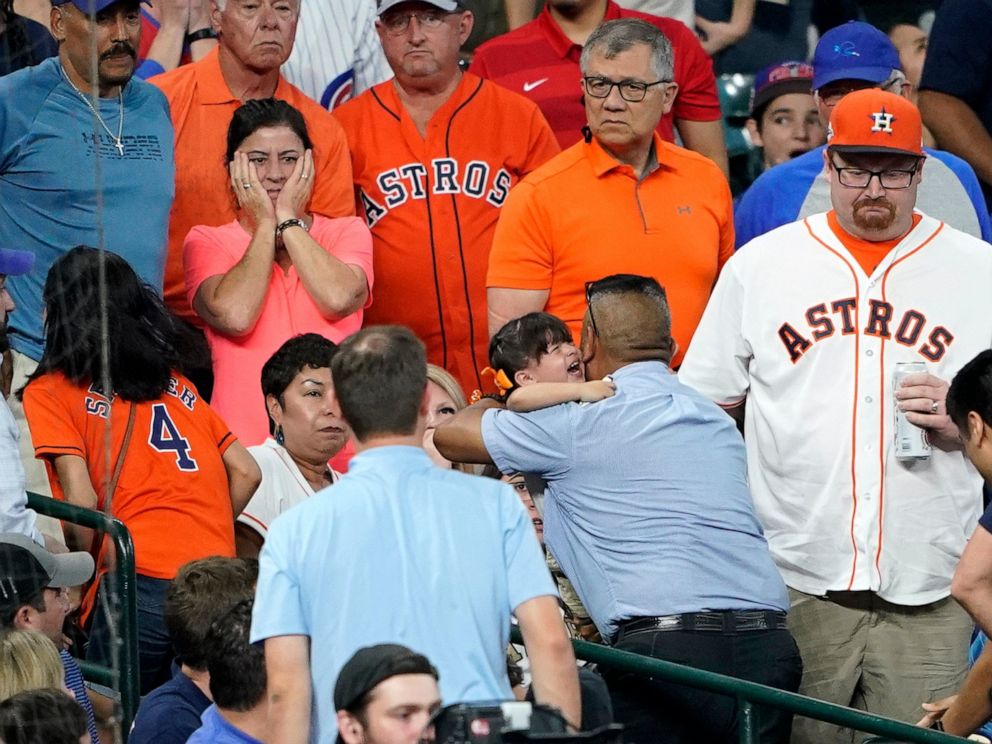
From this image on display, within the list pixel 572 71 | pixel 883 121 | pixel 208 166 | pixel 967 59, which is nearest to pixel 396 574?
pixel 883 121

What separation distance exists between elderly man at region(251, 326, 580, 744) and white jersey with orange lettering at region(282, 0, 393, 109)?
3.91 m

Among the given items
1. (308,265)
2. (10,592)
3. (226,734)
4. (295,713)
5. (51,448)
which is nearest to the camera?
(295,713)

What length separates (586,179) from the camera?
6.75 meters

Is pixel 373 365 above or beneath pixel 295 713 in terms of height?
above

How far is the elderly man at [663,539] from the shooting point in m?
5.07

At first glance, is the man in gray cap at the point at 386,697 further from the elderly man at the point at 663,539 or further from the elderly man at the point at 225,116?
the elderly man at the point at 225,116

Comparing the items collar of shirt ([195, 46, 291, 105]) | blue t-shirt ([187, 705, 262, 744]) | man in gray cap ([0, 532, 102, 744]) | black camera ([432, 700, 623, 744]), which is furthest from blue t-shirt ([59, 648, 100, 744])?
collar of shirt ([195, 46, 291, 105])

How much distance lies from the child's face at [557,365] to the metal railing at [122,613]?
1.28 metres

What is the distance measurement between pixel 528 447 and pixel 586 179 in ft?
6.12

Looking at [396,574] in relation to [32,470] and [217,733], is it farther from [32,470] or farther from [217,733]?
[32,470]

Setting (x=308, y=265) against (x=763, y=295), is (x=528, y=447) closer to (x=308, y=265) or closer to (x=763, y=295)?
(x=763, y=295)

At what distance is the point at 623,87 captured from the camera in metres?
6.72

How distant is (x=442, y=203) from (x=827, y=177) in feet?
4.71

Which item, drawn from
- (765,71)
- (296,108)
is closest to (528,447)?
(296,108)
